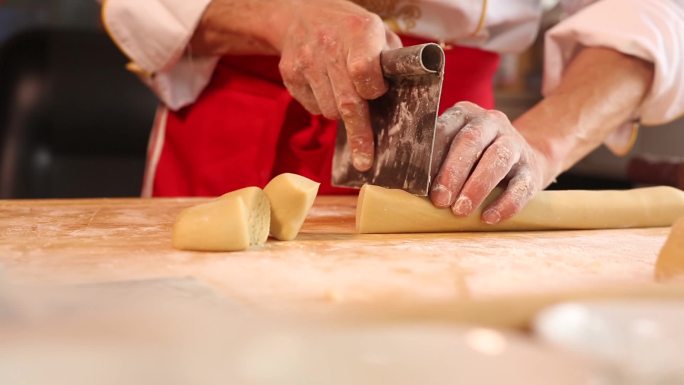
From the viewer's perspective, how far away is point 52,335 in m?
0.51

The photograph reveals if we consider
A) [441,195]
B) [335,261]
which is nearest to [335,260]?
[335,261]

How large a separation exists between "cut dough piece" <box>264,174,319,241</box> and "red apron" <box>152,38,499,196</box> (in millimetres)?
556

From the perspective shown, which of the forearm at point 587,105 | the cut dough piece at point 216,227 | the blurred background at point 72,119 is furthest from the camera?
the blurred background at point 72,119

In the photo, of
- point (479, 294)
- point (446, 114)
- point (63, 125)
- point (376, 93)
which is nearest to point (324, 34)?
point (376, 93)

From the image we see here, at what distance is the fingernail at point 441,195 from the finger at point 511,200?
9 centimetres

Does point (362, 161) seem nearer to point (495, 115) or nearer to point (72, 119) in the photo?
point (495, 115)

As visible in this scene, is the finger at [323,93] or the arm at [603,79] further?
Answer: the arm at [603,79]

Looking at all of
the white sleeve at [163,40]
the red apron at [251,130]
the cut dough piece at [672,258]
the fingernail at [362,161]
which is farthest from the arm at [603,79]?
the white sleeve at [163,40]

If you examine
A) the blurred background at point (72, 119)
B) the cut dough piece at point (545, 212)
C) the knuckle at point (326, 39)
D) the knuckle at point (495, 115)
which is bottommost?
the blurred background at point (72, 119)

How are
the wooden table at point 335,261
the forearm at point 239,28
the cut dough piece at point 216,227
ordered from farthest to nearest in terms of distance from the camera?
the forearm at point 239,28 → the cut dough piece at point 216,227 → the wooden table at point 335,261

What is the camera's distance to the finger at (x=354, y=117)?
1.32m

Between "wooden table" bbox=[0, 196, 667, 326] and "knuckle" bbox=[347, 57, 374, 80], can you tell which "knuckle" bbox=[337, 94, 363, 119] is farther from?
"wooden table" bbox=[0, 196, 667, 326]

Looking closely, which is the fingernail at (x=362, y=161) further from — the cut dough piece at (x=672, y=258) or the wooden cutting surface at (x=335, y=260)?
the cut dough piece at (x=672, y=258)

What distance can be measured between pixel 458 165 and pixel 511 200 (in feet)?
0.45
